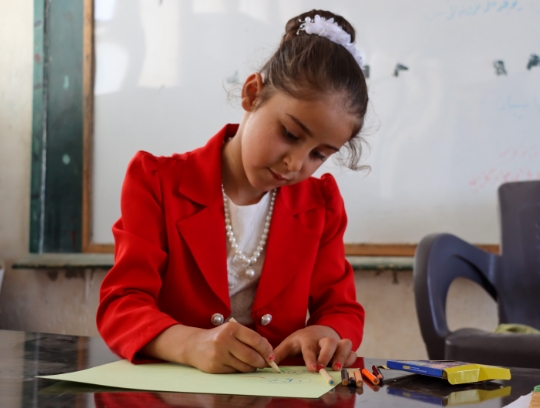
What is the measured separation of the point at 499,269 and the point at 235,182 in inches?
27.7

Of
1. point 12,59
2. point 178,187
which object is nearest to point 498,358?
point 178,187

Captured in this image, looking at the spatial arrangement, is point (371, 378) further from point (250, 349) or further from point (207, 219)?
point (207, 219)

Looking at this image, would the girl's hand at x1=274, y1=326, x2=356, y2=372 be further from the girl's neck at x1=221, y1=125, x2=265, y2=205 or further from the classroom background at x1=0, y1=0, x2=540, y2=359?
the classroom background at x1=0, y1=0, x2=540, y2=359

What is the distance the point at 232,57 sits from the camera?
6.29 feet

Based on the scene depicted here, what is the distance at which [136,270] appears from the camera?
87 cm

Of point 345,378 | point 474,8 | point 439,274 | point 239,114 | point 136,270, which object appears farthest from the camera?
point 239,114

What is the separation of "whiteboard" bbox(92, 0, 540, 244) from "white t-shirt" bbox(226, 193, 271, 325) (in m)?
0.66

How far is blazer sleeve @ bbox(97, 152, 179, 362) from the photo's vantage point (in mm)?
782

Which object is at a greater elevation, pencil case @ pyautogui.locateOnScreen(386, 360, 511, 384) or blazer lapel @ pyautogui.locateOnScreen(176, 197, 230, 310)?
blazer lapel @ pyautogui.locateOnScreen(176, 197, 230, 310)

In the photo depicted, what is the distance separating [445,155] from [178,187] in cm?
96

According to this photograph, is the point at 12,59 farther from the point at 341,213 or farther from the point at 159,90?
the point at 341,213

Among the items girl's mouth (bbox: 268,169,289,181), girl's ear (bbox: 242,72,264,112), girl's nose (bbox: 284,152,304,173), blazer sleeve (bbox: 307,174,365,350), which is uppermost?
girl's ear (bbox: 242,72,264,112)

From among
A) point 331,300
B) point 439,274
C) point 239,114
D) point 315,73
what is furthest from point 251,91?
point 239,114

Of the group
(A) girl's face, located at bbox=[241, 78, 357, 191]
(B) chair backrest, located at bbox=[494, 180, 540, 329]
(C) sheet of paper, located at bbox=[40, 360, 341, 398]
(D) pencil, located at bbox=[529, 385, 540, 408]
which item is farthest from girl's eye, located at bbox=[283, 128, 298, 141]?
(B) chair backrest, located at bbox=[494, 180, 540, 329]
